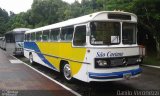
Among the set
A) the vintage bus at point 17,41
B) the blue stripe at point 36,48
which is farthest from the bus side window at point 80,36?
the vintage bus at point 17,41

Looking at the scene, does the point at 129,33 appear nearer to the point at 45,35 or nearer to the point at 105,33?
the point at 105,33

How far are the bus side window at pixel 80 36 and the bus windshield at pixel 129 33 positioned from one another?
4.87 ft

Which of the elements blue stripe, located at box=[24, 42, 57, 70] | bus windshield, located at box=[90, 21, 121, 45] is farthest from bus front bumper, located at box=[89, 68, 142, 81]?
blue stripe, located at box=[24, 42, 57, 70]

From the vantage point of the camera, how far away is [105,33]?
9.20 m

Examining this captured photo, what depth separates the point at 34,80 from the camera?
1226cm

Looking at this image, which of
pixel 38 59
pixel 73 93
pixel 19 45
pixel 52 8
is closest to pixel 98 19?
pixel 73 93

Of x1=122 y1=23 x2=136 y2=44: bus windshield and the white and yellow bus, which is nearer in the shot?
the white and yellow bus

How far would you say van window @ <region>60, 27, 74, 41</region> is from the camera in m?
10.8

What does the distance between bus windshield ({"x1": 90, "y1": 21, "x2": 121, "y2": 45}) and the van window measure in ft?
6.02

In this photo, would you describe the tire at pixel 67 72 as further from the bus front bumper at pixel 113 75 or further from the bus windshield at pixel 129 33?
the bus windshield at pixel 129 33

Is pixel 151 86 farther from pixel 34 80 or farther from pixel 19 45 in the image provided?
pixel 19 45

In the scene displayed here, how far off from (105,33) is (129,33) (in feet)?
3.93

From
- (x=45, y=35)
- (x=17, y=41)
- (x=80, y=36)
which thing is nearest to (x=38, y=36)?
(x=45, y=35)

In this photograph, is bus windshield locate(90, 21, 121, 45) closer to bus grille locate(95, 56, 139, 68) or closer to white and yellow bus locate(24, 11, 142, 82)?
white and yellow bus locate(24, 11, 142, 82)
